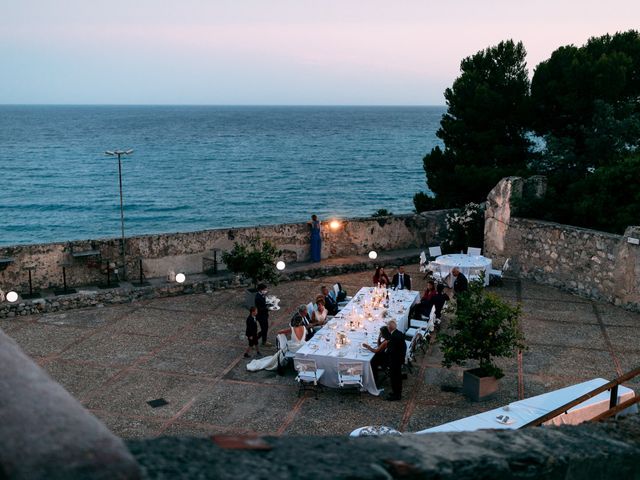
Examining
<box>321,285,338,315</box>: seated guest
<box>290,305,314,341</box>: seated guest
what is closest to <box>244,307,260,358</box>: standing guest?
<box>290,305,314,341</box>: seated guest

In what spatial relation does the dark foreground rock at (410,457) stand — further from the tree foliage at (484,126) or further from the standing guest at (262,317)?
the tree foliage at (484,126)

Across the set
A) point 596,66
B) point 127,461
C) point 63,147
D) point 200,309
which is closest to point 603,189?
point 596,66

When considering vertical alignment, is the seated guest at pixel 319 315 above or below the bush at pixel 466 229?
below

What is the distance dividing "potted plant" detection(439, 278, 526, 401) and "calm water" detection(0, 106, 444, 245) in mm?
47870

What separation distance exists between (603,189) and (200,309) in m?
13.5

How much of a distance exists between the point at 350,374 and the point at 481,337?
2.56 meters

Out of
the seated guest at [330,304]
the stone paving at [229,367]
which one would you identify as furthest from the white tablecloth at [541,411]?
the seated guest at [330,304]

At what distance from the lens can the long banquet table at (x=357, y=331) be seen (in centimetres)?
1245

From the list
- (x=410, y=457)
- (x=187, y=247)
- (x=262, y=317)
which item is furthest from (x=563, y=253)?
(x=410, y=457)

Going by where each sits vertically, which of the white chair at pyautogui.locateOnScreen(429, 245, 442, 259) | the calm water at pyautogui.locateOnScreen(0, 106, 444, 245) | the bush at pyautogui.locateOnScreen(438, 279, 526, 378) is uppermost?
the bush at pyautogui.locateOnScreen(438, 279, 526, 378)

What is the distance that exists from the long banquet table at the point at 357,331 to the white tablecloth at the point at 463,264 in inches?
134

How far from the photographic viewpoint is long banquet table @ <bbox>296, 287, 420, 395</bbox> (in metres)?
12.5

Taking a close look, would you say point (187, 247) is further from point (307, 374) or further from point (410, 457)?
point (410, 457)

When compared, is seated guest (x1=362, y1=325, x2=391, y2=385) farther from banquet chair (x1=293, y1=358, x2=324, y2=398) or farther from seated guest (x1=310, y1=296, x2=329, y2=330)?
seated guest (x1=310, y1=296, x2=329, y2=330)
